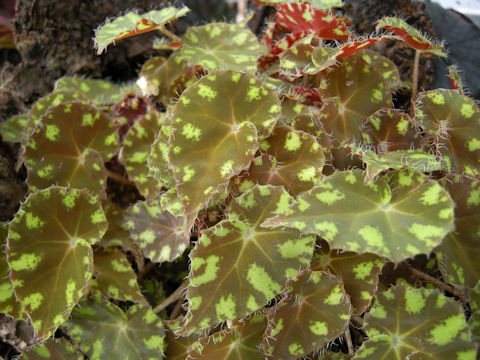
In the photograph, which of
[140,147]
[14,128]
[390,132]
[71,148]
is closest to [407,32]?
[390,132]

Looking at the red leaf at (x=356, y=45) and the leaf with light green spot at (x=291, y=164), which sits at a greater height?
the red leaf at (x=356, y=45)

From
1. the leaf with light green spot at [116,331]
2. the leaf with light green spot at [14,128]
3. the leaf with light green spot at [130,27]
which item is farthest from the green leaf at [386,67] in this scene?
the leaf with light green spot at [14,128]

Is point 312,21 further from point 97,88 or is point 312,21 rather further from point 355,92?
point 97,88

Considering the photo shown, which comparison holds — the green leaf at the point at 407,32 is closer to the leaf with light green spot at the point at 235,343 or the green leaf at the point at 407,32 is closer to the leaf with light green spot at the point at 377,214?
the leaf with light green spot at the point at 377,214

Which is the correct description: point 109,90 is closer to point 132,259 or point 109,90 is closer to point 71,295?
point 132,259

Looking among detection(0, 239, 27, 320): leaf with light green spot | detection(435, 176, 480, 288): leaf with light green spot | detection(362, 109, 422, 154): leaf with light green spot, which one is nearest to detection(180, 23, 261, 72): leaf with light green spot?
detection(362, 109, 422, 154): leaf with light green spot

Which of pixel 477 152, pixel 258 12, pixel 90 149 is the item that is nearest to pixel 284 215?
pixel 477 152
